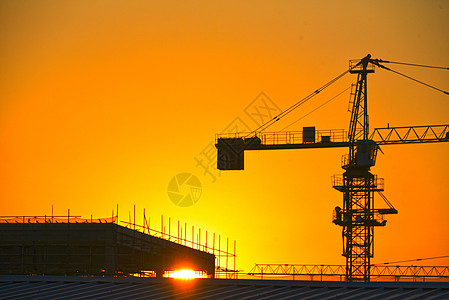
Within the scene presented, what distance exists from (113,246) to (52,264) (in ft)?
23.5

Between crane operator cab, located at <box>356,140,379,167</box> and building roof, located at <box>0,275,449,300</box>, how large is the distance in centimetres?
8237

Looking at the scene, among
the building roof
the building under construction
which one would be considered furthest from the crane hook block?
the building roof

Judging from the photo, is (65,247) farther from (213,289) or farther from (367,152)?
(367,152)

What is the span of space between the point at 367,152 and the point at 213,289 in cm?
8612

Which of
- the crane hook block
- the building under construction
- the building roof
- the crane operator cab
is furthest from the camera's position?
the crane hook block

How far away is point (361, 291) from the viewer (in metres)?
52.1

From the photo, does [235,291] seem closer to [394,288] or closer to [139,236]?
[394,288]

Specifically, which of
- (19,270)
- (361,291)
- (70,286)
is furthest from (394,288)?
(19,270)

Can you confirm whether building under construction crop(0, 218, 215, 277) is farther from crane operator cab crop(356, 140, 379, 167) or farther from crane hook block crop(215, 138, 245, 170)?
crane operator cab crop(356, 140, 379, 167)

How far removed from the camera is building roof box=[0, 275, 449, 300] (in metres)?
51.5

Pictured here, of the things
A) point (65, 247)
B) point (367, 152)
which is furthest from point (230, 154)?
point (65, 247)

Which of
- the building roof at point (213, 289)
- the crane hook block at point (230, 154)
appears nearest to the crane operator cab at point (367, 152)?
the crane hook block at point (230, 154)

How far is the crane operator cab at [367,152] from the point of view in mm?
137000

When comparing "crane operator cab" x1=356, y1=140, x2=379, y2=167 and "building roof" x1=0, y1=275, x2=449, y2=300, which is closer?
"building roof" x1=0, y1=275, x2=449, y2=300
